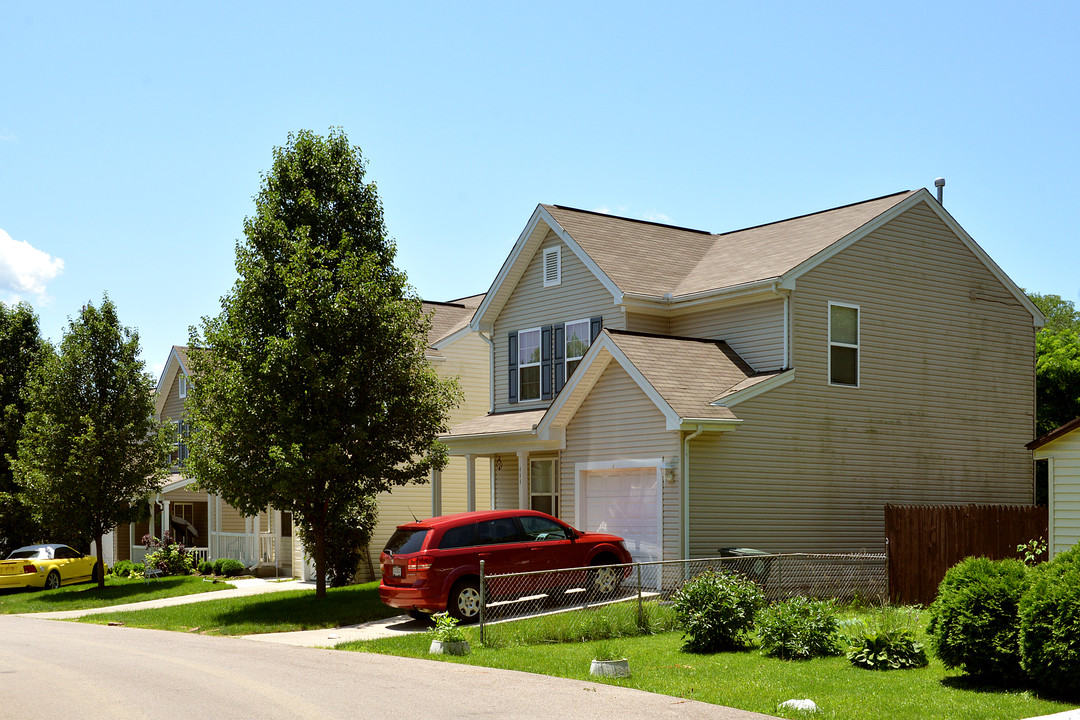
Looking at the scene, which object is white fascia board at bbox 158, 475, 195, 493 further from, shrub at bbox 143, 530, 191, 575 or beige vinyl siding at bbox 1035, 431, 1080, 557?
beige vinyl siding at bbox 1035, 431, 1080, 557

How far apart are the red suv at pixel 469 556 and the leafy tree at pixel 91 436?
1458 cm

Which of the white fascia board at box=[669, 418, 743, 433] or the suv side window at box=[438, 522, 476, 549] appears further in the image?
the white fascia board at box=[669, 418, 743, 433]

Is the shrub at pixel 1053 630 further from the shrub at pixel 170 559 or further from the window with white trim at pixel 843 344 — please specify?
the shrub at pixel 170 559

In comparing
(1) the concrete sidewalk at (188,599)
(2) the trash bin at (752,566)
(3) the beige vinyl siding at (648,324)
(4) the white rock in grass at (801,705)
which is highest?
(3) the beige vinyl siding at (648,324)

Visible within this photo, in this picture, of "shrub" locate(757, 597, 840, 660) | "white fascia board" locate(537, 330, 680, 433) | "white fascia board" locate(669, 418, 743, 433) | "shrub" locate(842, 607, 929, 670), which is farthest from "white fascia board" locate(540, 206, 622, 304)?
"shrub" locate(842, 607, 929, 670)

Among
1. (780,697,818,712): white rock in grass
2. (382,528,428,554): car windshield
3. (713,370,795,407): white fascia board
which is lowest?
(780,697,818,712): white rock in grass

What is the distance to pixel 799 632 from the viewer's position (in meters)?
13.8

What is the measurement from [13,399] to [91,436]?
10867 millimetres

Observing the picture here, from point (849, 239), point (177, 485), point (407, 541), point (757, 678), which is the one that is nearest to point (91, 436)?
point (177, 485)

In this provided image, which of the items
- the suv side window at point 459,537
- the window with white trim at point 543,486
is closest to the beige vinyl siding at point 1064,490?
the suv side window at point 459,537

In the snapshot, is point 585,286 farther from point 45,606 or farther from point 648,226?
point 45,606

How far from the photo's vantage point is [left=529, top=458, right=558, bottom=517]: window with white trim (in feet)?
83.5

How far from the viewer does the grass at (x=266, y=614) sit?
796 inches

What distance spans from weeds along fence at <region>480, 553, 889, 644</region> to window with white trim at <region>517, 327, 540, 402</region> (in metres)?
7.45
